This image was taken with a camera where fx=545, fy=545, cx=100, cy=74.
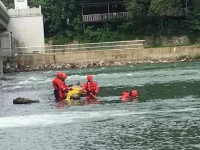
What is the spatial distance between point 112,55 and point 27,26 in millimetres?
12882

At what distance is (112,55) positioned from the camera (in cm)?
5666

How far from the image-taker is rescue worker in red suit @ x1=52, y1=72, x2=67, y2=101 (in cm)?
2498

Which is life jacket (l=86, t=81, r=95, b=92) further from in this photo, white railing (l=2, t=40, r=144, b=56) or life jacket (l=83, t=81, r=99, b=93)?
white railing (l=2, t=40, r=144, b=56)

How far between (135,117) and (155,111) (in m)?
1.44

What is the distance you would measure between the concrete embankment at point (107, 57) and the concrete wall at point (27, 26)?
6.60 metres

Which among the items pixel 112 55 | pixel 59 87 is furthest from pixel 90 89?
pixel 112 55

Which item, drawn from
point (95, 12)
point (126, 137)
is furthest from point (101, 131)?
point (95, 12)

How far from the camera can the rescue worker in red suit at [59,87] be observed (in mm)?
24984

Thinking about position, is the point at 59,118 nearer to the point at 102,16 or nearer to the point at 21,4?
the point at 102,16

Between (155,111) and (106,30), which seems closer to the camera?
(155,111)

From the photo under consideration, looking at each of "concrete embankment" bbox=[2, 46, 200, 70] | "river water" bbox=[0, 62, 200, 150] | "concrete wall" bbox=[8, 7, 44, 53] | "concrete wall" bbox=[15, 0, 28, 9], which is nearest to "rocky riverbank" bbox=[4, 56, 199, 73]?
"concrete embankment" bbox=[2, 46, 200, 70]

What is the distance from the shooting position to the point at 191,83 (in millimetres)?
30141

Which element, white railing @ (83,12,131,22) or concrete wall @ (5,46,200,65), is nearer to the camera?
concrete wall @ (5,46,200,65)

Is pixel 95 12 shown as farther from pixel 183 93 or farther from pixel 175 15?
pixel 183 93
